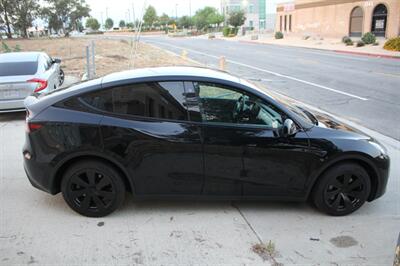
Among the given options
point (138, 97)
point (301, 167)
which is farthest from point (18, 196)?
point (301, 167)

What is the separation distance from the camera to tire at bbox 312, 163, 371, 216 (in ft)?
14.2

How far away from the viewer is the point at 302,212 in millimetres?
4496

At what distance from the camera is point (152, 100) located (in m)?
4.19

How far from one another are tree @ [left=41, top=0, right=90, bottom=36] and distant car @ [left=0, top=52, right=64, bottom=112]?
41195 millimetres

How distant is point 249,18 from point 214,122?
127889 millimetres

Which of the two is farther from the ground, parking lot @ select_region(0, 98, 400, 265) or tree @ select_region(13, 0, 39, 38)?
tree @ select_region(13, 0, 39, 38)

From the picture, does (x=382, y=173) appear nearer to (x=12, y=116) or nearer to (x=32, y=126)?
(x=32, y=126)

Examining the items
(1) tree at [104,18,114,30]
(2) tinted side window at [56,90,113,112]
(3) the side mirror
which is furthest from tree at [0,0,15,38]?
(1) tree at [104,18,114,30]

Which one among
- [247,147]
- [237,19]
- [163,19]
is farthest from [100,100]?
[163,19]

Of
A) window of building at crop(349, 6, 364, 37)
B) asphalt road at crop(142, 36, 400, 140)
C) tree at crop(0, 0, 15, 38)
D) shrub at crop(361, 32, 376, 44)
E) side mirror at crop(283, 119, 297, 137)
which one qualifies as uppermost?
tree at crop(0, 0, 15, 38)

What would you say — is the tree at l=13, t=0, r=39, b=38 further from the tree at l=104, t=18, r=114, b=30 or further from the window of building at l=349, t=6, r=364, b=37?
the tree at l=104, t=18, r=114, b=30

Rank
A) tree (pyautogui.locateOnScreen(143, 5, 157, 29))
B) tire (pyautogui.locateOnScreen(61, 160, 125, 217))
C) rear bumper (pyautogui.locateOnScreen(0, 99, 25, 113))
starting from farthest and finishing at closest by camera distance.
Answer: tree (pyautogui.locateOnScreen(143, 5, 157, 29)), rear bumper (pyautogui.locateOnScreen(0, 99, 25, 113)), tire (pyautogui.locateOnScreen(61, 160, 125, 217))

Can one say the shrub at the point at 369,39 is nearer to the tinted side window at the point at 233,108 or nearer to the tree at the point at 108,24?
the tinted side window at the point at 233,108

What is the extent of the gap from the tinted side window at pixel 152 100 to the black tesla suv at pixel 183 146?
10 millimetres
